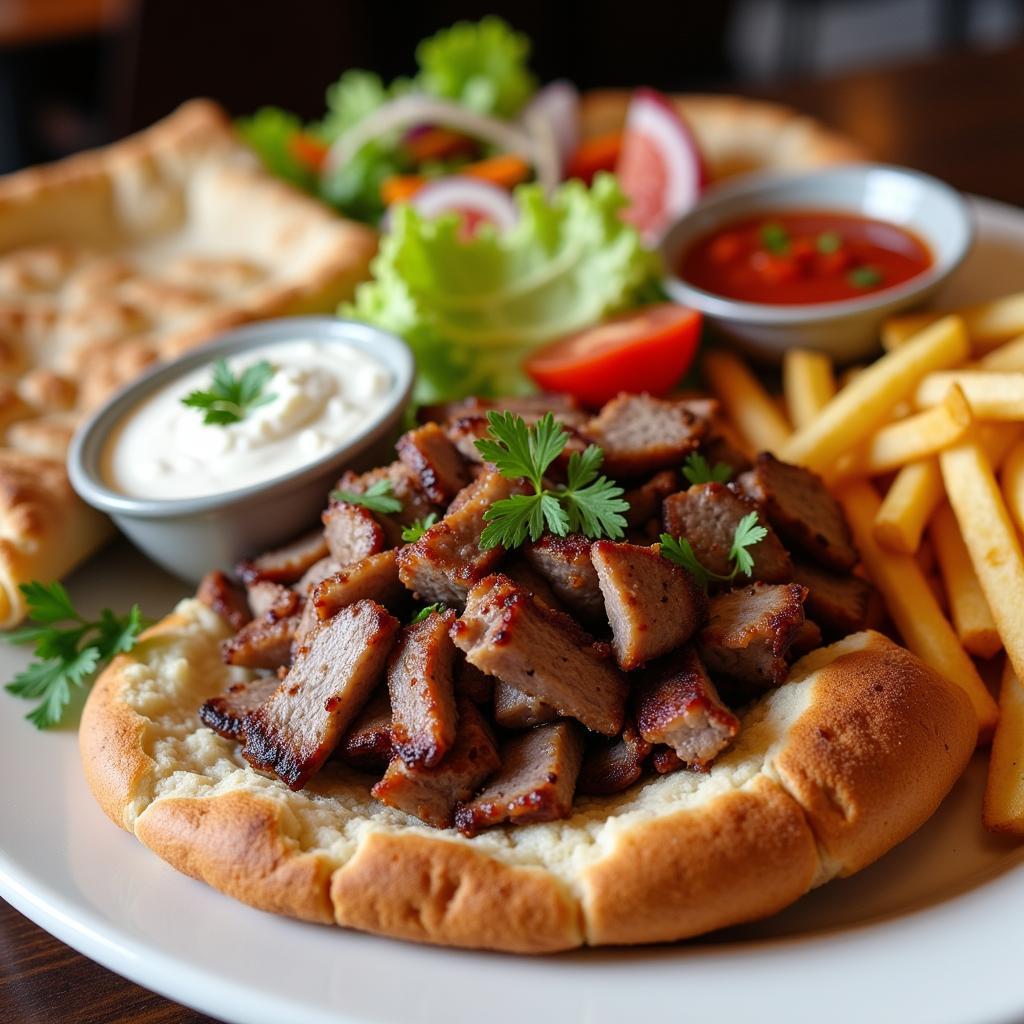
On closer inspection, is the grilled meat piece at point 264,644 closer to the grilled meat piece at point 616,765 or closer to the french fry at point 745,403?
the grilled meat piece at point 616,765

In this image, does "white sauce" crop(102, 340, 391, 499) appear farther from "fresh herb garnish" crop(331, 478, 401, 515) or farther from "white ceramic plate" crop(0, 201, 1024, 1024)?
"white ceramic plate" crop(0, 201, 1024, 1024)

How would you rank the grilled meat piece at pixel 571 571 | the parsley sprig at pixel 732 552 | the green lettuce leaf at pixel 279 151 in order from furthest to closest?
the green lettuce leaf at pixel 279 151, the parsley sprig at pixel 732 552, the grilled meat piece at pixel 571 571

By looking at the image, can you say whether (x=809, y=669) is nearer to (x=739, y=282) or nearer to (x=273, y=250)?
(x=739, y=282)

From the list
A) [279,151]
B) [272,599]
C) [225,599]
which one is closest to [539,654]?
[272,599]

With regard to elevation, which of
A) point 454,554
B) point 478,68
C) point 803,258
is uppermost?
point 803,258

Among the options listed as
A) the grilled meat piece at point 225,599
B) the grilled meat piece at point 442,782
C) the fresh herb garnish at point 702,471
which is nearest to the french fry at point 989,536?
the fresh herb garnish at point 702,471

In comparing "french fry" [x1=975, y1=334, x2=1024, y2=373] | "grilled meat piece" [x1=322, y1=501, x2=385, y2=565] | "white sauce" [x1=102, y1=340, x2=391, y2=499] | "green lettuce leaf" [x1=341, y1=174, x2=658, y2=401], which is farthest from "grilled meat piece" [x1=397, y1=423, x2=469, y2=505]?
"french fry" [x1=975, y1=334, x2=1024, y2=373]

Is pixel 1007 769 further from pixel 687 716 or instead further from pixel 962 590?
pixel 687 716
